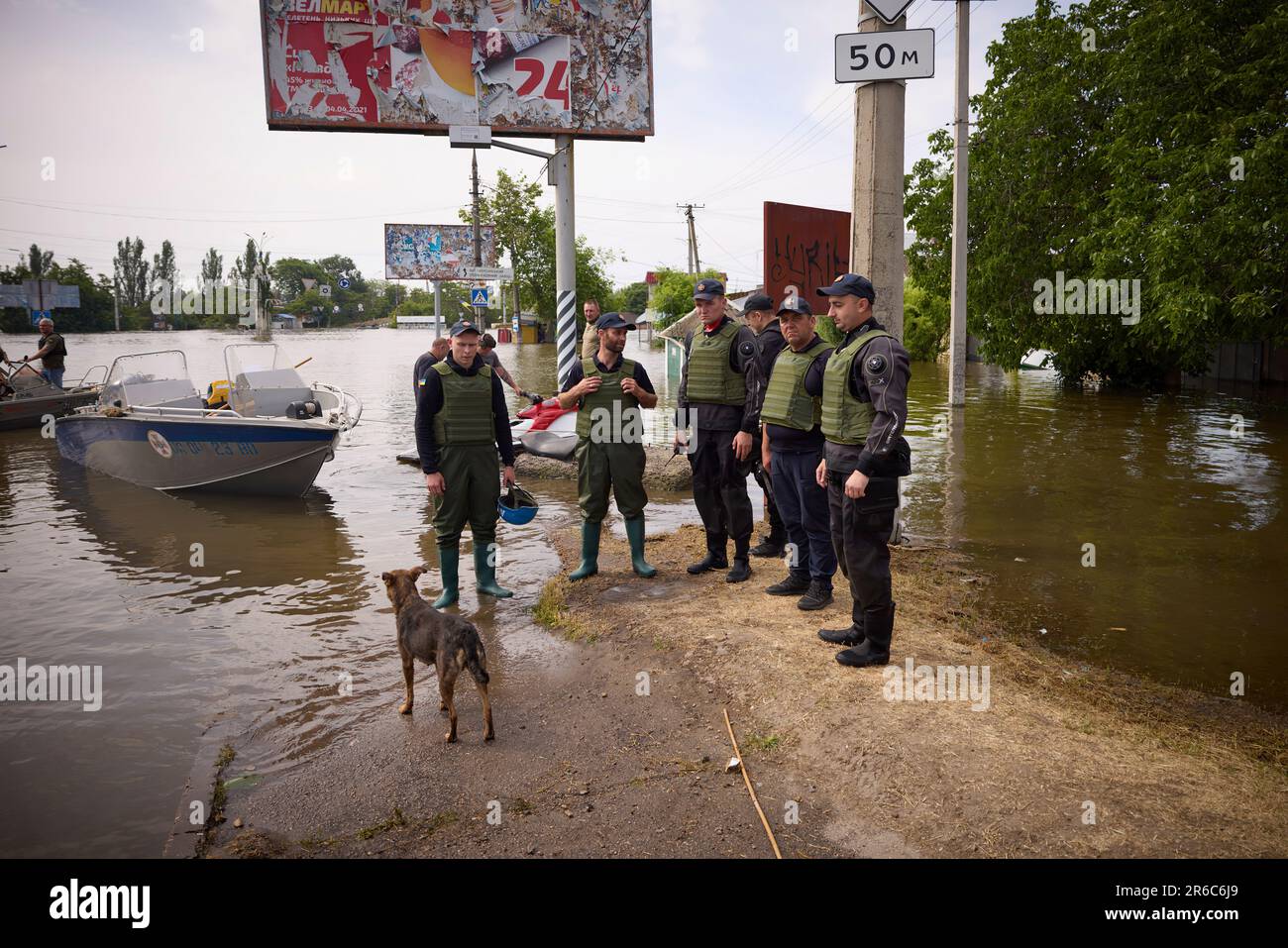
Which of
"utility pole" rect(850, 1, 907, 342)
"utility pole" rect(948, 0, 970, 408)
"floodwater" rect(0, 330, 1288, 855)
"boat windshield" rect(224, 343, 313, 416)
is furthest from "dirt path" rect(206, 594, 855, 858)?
"utility pole" rect(948, 0, 970, 408)

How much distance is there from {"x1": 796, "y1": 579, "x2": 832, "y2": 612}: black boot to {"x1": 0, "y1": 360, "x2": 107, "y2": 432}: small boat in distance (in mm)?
17224

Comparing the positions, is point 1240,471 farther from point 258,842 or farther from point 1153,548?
point 258,842

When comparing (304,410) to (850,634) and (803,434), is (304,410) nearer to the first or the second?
(803,434)

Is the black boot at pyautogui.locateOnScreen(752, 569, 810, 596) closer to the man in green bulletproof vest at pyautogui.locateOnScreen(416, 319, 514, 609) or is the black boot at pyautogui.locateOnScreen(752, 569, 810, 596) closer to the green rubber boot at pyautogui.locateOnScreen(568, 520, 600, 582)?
the green rubber boot at pyautogui.locateOnScreen(568, 520, 600, 582)

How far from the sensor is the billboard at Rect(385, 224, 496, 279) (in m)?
41.5

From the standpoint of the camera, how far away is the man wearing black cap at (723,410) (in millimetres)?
6633

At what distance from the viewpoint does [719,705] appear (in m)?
4.62

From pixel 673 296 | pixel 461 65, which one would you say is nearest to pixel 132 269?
pixel 673 296

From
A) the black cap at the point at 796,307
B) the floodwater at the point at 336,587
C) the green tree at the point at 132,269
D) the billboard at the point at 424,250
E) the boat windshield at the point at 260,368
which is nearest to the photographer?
the floodwater at the point at 336,587

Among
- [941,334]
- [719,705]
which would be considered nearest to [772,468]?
[719,705]

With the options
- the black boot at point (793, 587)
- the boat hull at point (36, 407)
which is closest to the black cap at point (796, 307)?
the black boot at point (793, 587)

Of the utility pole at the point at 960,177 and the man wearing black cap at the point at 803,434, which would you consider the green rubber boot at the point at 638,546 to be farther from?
the utility pole at the point at 960,177

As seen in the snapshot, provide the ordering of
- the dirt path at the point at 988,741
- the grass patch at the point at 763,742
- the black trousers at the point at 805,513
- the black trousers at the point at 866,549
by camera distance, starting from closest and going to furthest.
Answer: the dirt path at the point at 988,741, the grass patch at the point at 763,742, the black trousers at the point at 866,549, the black trousers at the point at 805,513

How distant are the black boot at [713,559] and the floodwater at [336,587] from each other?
138 centimetres
